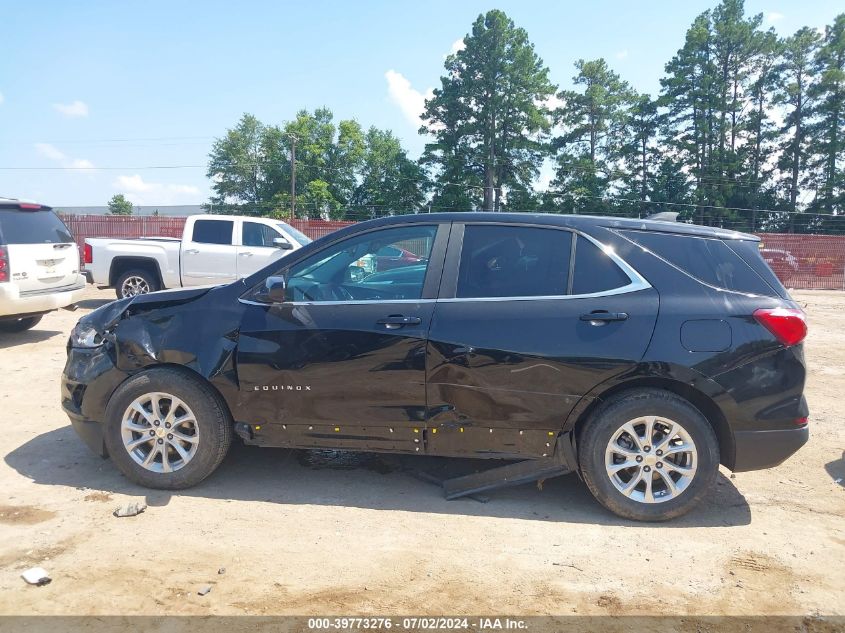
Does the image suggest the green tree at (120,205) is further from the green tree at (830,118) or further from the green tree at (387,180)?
the green tree at (830,118)

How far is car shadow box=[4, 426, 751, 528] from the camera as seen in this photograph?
12.9 ft

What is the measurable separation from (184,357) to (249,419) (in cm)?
58

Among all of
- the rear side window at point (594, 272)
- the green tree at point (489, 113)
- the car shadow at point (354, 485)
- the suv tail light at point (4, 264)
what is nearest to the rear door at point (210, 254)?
the suv tail light at point (4, 264)

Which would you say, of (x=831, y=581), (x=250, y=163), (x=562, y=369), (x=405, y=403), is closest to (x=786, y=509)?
(x=831, y=581)

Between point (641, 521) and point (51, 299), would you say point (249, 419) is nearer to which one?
point (641, 521)

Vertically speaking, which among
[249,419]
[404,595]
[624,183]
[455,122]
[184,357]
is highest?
[455,122]

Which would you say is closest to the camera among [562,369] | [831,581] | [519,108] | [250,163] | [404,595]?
[404,595]

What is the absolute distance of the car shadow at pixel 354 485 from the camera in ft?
12.9

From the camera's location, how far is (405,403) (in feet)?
12.6

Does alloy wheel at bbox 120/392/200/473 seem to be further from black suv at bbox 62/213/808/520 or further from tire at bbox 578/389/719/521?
tire at bbox 578/389/719/521

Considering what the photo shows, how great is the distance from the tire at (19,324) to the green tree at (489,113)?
44.8 metres

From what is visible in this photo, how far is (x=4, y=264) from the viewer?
791 centimetres

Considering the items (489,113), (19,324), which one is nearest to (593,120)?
(489,113)

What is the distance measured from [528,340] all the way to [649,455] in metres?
0.99
